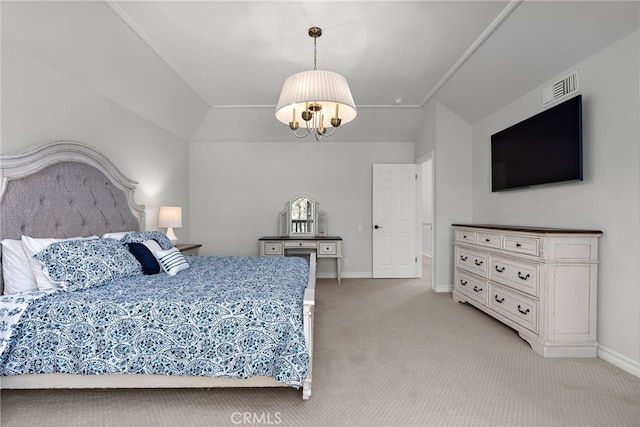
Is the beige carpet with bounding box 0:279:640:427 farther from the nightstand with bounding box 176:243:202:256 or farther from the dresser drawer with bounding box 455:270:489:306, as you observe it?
the nightstand with bounding box 176:243:202:256

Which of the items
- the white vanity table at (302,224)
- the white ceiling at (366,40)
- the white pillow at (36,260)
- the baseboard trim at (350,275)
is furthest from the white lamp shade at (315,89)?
the baseboard trim at (350,275)

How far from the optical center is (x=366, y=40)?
289 cm

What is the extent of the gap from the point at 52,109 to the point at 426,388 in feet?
11.7

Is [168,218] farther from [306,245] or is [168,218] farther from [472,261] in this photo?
[472,261]

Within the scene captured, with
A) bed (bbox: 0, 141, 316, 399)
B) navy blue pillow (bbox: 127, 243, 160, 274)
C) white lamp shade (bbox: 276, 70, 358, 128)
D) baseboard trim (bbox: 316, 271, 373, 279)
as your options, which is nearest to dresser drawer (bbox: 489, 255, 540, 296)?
bed (bbox: 0, 141, 316, 399)

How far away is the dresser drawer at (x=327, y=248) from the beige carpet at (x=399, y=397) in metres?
2.23

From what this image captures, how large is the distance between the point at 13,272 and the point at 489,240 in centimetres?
406

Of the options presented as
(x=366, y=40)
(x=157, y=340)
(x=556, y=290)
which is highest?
(x=366, y=40)

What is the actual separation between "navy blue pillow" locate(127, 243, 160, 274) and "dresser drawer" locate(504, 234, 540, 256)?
3.24 meters

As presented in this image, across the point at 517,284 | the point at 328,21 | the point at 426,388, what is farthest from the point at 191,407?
the point at 328,21

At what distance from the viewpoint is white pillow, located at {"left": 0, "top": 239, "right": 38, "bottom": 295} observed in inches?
81.0
